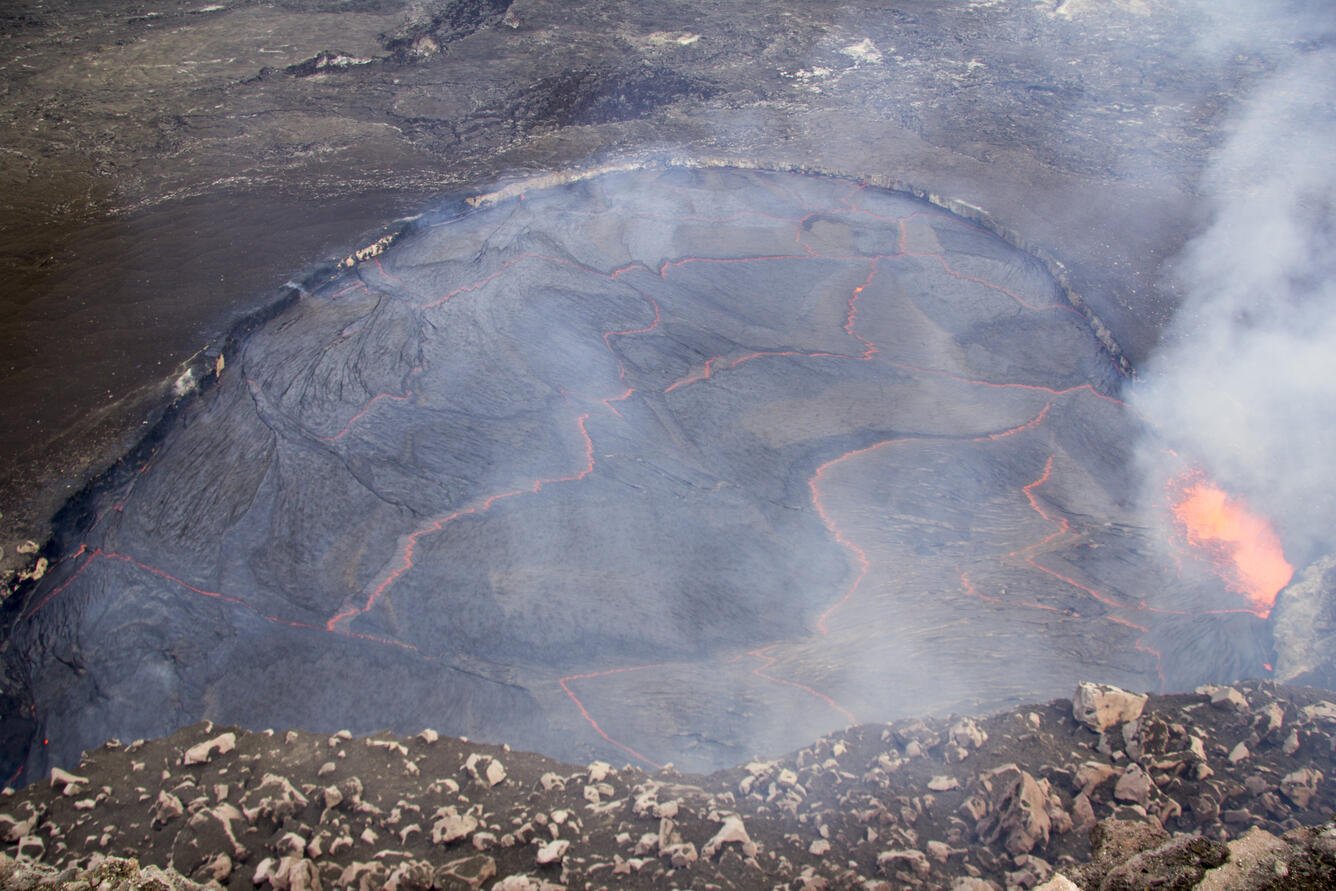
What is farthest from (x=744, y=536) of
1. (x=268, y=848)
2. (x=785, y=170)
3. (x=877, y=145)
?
(x=877, y=145)

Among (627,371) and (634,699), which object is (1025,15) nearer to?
(627,371)

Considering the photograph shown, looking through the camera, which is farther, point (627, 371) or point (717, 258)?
point (717, 258)

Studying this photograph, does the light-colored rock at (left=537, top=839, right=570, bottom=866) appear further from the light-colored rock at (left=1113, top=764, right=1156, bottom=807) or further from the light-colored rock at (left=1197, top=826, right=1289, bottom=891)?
the light-colored rock at (left=1113, top=764, right=1156, bottom=807)

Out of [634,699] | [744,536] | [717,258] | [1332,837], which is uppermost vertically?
[717,258]

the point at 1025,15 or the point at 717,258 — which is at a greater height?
the point at 1025,15

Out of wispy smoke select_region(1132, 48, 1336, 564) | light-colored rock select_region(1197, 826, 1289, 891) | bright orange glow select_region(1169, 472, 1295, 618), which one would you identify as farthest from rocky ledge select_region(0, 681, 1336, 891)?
wispy smoke select_region(1132, 48, 1336, 564)

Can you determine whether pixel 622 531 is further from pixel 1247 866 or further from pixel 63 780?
pixel 1247 866
